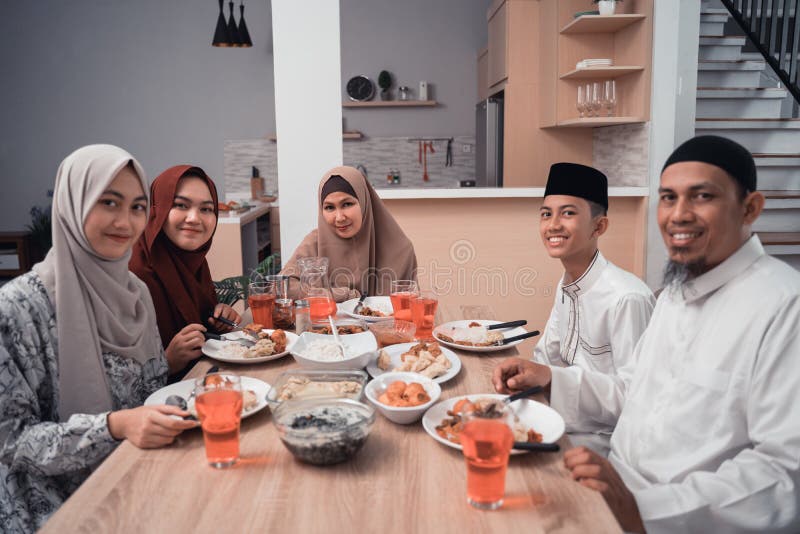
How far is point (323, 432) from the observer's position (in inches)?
46.3

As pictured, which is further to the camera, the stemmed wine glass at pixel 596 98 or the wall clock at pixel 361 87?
the wall clock at pixel 361 87

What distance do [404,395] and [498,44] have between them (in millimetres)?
5059

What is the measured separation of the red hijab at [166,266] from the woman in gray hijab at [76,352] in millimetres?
415

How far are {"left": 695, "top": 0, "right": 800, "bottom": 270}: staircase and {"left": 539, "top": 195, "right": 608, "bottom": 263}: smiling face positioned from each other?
3.29 m

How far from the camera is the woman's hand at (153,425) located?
1.28 metres

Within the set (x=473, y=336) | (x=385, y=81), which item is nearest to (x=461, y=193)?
(x=473, y=336)

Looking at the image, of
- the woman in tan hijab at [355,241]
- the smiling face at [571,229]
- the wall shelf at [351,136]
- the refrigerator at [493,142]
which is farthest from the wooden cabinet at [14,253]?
the smiling face at [571,229]

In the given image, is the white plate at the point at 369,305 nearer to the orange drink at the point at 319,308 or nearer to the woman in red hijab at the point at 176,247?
the orange drink at the point at 319,308

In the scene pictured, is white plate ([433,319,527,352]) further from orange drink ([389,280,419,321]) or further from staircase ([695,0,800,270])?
staircase ([695,0,800,270])

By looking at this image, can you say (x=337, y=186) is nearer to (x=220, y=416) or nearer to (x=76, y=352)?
(x=76, y=352)

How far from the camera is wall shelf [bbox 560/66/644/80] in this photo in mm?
4344

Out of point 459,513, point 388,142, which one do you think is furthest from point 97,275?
point 388,142

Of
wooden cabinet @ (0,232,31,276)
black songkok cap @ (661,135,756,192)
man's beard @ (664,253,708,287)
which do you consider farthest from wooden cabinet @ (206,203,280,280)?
black songkok cap @ (661,135,756,192)

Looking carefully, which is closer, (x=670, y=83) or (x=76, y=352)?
(x=76, y=352)
